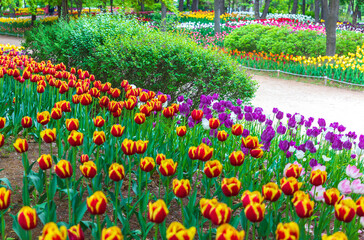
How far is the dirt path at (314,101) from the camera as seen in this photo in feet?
28.1

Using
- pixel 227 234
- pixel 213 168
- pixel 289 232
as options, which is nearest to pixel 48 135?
pixel 213 168

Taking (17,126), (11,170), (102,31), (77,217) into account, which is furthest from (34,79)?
(102,31)

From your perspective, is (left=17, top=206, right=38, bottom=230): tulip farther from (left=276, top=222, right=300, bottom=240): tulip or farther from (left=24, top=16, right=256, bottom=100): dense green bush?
(left=24, top=16, right=256, bottom=100): dense green bush

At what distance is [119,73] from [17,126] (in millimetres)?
3260

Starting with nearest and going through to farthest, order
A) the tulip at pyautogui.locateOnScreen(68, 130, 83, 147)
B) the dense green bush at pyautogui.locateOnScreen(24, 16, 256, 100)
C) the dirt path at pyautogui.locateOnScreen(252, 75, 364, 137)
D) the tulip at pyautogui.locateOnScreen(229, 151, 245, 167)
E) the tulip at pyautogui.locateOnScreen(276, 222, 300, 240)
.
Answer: the tulip at pyautogui.locateOnScreen(276, 222, 300, 240), the tulip at pyautogui.locateOnScreen(229, 151, 245, 167), the tulip at pyautogui.locateOnScreen(68, 130, 83, 147), the dense green bush at pyautogui.locateOnScreen(24, 16, 256, 100), the dirt path at pyautogui.locateOnScreen(252, 75, 364, 137)

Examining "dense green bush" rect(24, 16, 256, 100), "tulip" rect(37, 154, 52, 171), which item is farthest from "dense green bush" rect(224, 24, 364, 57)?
"tulip" rect(37, 154, 52, 171)

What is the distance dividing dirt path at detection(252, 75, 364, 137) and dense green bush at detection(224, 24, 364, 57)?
107 inches

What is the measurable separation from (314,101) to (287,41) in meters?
5.52

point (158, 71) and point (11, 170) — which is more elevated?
point (158, 71)

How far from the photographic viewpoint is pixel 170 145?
127 inches

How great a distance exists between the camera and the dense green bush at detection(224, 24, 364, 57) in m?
14.8

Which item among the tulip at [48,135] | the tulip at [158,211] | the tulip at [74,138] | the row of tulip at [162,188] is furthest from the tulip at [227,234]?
the tulip at [48,135]

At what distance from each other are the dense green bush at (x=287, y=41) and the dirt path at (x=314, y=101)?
272 centimetres

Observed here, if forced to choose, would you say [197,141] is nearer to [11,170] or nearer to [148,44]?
[11,170]
